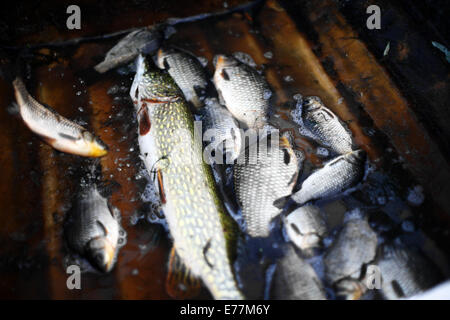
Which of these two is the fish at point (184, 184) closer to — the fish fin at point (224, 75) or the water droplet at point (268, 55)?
the fish fin at point (224, 75)

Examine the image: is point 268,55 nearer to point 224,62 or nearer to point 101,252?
point 224,62

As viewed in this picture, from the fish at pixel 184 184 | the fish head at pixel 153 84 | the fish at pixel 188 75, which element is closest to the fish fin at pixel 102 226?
the fish at pixel 184 184

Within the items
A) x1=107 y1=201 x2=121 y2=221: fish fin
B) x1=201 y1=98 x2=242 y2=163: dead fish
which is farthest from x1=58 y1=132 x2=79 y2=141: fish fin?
x1=201 y1=98 x2=242 y2=163: dead fish

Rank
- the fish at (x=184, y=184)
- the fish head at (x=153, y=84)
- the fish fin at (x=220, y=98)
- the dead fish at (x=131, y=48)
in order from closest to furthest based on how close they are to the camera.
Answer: the fish at (x=184, y=184) < the fish head at (x=153, y=84) < the fish fin at (x=220, y=98) < the dead fish at (x=131, y=48)

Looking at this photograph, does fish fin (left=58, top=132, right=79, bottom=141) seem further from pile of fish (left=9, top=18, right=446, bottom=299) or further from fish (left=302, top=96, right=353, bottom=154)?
fish (left=302, top=96, right=353, bottom=154)

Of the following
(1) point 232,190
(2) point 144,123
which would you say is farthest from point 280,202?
(2) point 144,123

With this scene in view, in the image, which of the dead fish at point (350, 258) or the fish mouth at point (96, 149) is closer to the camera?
the dead fish at point (350, 258)
